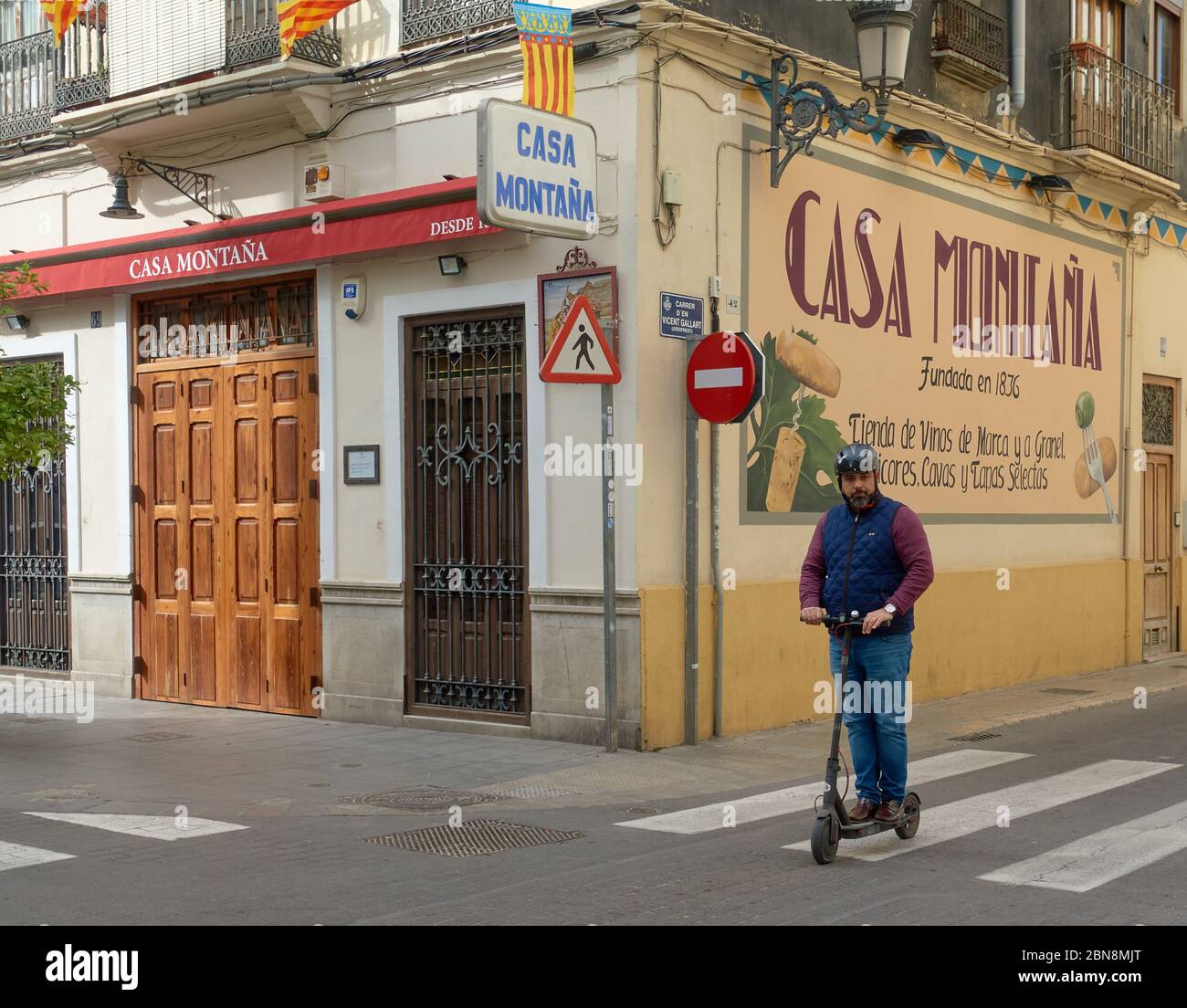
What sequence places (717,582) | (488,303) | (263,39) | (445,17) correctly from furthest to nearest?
(263,39) → (445,17) → (488,303) → (717,582)

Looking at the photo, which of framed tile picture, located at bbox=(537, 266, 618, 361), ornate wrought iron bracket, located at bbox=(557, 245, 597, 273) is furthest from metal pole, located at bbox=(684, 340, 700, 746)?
ornate wrought iron bracket, located at bbox=(557, 245, 597, 273)

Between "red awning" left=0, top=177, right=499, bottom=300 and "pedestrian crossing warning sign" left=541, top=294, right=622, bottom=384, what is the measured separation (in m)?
1.18

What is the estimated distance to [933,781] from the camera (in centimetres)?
955

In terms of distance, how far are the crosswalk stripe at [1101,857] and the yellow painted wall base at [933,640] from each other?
3.64 metres

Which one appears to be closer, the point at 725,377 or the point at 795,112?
the point at 725,377

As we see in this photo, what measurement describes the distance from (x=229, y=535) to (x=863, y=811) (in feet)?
24.4

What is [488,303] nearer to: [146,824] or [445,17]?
[445,17]

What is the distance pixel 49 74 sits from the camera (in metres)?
14.5

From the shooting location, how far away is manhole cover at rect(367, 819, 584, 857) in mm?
7492

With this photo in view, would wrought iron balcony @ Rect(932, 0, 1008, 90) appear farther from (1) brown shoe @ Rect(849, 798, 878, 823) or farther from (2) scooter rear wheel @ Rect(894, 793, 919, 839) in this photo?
(1) brown shoe @ Rect(849, 798, 878, 823)

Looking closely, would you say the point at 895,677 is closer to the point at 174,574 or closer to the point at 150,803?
the point at 150,803

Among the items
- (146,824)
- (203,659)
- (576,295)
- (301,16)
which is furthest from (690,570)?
(301,16)

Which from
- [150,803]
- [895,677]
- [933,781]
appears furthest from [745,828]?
[150,803]

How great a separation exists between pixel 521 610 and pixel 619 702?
1160mm
